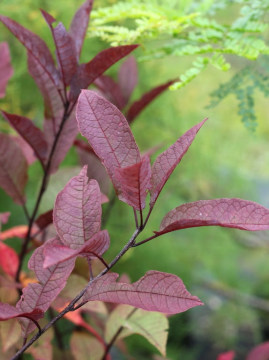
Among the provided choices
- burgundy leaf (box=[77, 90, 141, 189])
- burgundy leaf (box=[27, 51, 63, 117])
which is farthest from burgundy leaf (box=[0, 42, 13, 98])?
burgundy leaf (box=[77, 90, 141, 189])

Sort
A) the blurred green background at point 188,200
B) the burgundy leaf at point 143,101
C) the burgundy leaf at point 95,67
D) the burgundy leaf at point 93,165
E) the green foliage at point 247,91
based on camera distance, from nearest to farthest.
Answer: the burgundy leaf at point 95,67
the green foliage at point 247,91
the burgundy leaf at point 143,101
the burgundy leaf at point 93,165
the blurred green background at point 188,200

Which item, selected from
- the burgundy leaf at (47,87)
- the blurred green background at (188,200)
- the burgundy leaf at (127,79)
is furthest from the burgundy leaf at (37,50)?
the blurred green background at (188,200)

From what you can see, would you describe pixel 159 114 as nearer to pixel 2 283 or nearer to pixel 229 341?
pixel 229 341

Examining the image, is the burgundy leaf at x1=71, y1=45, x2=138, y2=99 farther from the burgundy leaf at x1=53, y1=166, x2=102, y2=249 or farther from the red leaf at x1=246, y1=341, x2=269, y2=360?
the red leaf at x1=246, y1=341, x2=269, y2=360

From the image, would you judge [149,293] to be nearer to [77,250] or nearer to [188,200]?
[77,250]

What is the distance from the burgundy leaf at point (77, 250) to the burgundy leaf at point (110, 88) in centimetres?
46

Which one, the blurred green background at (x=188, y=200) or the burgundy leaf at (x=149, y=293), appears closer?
the burgundy leaf at (x=149, y=293)

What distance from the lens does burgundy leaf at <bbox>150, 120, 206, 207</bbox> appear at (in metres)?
0.44

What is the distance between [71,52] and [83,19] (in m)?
0.07

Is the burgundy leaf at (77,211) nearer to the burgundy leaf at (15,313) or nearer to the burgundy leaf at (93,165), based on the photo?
the burgundy leaf at (15,313)

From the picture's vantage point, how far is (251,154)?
11.4 ft

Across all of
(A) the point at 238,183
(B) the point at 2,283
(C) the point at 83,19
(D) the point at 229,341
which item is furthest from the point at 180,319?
(C) the point at 83,19

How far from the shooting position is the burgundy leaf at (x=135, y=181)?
40 cm

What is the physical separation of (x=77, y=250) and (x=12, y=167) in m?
0.32
